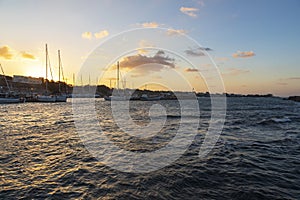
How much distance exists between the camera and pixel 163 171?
8.40m

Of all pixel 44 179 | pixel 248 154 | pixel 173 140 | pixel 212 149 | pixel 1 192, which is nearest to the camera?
pixel 1 192

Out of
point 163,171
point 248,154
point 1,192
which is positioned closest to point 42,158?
point 1,192

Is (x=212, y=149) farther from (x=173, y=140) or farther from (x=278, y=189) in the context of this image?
(x=278, y=189)

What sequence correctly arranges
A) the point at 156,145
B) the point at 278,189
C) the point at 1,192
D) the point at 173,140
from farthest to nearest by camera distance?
the point at 173,140 → the point at 156,145 → the point at 278,189 → the point at 1,192

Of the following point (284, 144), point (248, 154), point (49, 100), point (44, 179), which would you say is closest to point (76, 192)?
point (44, 179)

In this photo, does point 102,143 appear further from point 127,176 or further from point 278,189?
point 278,189

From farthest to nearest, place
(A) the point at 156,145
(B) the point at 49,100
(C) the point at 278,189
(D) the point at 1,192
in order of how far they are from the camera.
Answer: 1. (B) the point at 49,100
2. (A) the point at 156,145
3. (C) the point at 278,189
4. (D) the point at 1,192

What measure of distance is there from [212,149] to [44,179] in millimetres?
9692

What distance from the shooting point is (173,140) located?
49.0 feet

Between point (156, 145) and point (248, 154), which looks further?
point (156, 145)

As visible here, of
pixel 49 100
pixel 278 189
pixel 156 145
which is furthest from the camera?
pixel 49 100

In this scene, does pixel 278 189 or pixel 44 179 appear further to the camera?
pixel 44 179

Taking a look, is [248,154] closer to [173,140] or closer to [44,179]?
[173,140]

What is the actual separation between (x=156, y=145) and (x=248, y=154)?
19.1 ft
